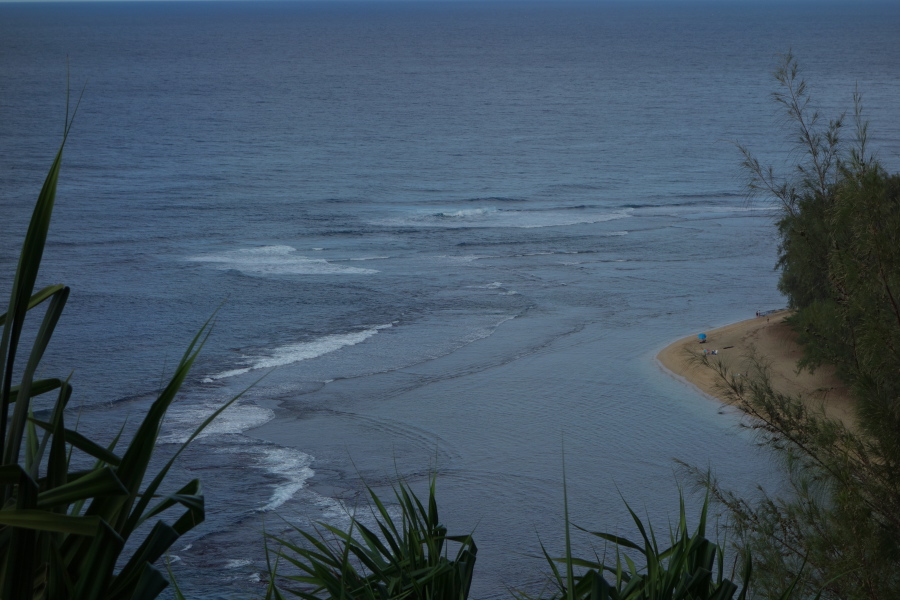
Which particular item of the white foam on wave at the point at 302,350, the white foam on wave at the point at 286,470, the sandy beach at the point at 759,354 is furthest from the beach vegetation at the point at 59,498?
the white foam on wave at the point at 302,350

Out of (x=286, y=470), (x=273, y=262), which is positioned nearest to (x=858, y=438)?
(x=286, y=470)

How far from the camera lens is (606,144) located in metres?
56.8

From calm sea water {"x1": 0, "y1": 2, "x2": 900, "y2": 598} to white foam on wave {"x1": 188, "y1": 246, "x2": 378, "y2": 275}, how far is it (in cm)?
13

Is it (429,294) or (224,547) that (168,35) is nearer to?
(429,294)

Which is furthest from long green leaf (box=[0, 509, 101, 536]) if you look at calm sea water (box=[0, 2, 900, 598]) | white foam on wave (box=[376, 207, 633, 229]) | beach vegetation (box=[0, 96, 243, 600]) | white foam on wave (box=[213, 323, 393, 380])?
white foam on wave (box=[376, 207, 633, 229])

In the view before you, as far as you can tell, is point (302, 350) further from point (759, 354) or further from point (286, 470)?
point (759, 354)

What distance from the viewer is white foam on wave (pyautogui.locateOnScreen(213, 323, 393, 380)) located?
1920 centimetres

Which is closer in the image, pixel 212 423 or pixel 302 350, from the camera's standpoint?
pixel 212 423

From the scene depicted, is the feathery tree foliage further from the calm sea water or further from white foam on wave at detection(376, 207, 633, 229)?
white foam on wave at detection(376, 207, 633, 229)

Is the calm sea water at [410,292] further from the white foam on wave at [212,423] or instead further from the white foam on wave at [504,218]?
the white foam on wave at [504,218]

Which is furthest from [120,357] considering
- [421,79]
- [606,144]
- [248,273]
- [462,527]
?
[421,79]

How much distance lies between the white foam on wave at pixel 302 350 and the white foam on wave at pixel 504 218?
A: 41.5 ft

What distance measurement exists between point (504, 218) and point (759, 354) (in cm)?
1792

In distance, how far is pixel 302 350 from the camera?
67.2 ft
